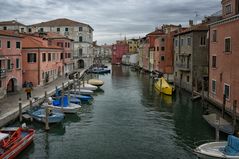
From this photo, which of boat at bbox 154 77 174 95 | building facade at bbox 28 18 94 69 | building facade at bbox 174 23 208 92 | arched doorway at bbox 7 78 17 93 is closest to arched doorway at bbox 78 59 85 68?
building facade at bbox 28 18 94 69

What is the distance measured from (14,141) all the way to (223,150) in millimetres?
11808

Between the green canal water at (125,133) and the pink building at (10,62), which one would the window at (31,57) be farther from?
the green canal water at (125,133)

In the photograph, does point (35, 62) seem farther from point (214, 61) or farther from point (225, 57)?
point (225, 57)

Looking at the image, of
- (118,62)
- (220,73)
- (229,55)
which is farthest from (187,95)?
(118,62)

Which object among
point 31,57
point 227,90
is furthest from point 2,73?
point 227,90

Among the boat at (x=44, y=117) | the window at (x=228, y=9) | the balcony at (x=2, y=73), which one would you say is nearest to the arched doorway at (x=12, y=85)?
the balcony at (x=2, y=73)

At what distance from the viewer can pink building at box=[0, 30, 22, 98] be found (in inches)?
1161

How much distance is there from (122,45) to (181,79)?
306 feet

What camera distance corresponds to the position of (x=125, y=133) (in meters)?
21.9

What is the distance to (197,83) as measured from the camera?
1481 inches

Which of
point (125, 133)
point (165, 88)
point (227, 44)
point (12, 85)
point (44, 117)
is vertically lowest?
point (125, 133)

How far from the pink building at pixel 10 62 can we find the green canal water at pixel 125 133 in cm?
805

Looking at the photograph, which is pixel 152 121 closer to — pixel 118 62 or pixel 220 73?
pixel 220 73

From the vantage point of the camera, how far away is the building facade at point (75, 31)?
3189 inches
